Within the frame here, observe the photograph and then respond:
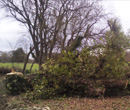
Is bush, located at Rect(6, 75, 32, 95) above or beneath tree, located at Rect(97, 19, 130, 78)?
beneath

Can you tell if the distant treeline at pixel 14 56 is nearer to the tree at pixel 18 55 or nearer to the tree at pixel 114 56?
the tree at pixel 18 55

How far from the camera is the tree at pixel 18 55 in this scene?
48.6 ft

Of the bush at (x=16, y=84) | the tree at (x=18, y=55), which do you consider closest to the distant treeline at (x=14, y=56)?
the tree at (x=18, y=55)

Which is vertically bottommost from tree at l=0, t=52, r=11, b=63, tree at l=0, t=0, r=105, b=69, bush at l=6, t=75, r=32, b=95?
bush at l=6, t=75, r=32, b=95

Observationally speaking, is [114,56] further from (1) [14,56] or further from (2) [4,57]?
(2) [4,57]

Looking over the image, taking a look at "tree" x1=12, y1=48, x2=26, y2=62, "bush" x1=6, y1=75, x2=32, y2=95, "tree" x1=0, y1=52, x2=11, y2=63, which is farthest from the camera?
"tree" x1=0, y1=52, x2=11, y2=63

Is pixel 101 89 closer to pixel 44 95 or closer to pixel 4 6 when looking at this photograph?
pixel 44 95

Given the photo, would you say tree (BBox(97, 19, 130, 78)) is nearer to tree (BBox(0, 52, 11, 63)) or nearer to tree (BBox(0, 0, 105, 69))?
tree (BBox(0, 0, 105, 69))

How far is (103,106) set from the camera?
526 cm

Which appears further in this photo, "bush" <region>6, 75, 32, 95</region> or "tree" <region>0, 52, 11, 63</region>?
"tree" <region>0, 52, 11, 63</region>

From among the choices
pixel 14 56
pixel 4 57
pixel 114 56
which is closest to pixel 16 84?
pixel 114 56

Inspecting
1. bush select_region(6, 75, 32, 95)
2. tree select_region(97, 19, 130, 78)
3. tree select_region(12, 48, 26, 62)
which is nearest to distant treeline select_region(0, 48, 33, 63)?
tree select_region(12, 48, 26, 62)

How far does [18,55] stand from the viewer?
15094 mm

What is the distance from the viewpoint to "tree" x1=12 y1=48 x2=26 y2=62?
14.8 m
